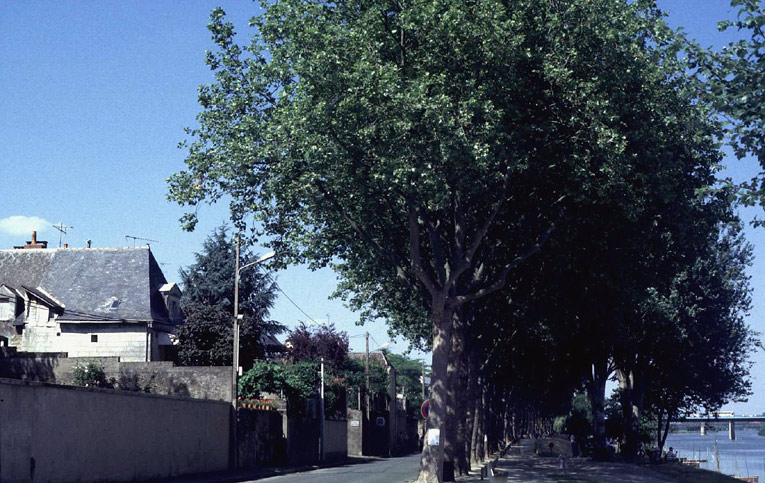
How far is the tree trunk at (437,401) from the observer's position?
2395 cm

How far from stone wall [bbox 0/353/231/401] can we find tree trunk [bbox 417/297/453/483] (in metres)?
12.8

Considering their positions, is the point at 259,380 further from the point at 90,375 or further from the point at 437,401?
the point at 437,401

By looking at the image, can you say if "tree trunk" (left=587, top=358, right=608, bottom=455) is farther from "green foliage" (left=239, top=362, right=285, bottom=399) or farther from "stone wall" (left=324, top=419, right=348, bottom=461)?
"green foliage" (left=239, top=362, right=285, bottom=399)

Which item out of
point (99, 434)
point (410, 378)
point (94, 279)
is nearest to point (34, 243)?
point (94, 279)

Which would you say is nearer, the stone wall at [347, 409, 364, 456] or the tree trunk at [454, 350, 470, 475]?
the tree trunk at [454, 350, 470, 475]

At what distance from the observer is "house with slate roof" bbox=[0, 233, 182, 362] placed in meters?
49.8

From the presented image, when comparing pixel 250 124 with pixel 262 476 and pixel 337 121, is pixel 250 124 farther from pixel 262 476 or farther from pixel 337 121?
pixel 262 476

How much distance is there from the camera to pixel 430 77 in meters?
21.9

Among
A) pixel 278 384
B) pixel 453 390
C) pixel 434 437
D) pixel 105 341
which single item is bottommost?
pixel 434 437

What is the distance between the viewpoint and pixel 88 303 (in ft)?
168

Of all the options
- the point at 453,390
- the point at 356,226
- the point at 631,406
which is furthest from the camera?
the point at 631,406

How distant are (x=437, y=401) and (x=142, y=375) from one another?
16110 mm

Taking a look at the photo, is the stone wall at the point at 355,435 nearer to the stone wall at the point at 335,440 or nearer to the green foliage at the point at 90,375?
the stone wall at the point at 335,440

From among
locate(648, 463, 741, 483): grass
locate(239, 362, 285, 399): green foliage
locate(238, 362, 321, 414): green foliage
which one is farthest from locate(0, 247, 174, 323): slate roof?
locate(648, 463, 741, 483): grass
